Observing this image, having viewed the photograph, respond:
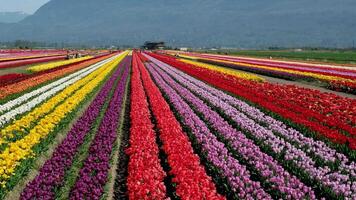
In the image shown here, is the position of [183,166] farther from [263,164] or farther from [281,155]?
[281,155]

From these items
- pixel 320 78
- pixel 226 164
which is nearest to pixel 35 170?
pixel 226 164

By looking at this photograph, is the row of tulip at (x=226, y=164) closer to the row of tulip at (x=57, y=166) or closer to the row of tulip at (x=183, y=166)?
the row of tulip at (x=183, y=166)

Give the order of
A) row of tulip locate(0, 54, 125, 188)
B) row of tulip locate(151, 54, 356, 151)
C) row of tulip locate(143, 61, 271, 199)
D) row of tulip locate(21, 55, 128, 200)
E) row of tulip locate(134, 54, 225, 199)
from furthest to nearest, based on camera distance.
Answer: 1. row of tulip locate(151, 54, 356, 151)
2. row of tulip locate(0, 54, 125, 188)
3. row of tulip locate(21, 55, 128, 200)
4. row of tulip locate(143, 61, 271, 199)
5. row of tulip locate(134, 54, 225, 199)

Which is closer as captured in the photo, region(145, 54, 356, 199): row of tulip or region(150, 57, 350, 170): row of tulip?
region(145, 54, 356, 199): row of tulip

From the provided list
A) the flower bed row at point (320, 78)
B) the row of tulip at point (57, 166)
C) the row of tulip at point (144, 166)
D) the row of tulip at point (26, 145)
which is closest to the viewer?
the row of tulip at point (144, 166)

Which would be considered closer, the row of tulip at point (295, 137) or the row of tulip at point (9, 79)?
the row of tulip at point (295, 137)

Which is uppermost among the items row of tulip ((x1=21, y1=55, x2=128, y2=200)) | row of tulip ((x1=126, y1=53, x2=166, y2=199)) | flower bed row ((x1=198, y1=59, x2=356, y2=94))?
row of tulip ((x1=126, y1=53, x2=166, y2=199))

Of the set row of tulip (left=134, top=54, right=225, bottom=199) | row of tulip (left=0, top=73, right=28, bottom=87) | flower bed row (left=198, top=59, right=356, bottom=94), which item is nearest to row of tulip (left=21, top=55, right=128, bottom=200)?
row of tulip (left=134, top=54, right=225, bottom=199)

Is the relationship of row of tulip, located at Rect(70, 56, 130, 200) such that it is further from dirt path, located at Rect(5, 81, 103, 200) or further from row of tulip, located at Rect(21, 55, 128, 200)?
dirt path, located at Rect(5, 81, 103, 200)

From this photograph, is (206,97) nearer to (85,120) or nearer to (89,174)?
(85,120)

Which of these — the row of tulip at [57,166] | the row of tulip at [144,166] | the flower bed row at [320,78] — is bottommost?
the flower bed row at [320,78]

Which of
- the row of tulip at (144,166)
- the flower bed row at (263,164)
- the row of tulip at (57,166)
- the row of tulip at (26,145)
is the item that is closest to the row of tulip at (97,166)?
the row of tulip at (57,166)

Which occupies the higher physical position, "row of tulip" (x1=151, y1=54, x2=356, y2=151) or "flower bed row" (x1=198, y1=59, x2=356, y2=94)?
"row of tulip" (x1=151, y1=54, x2=356, y2=151)

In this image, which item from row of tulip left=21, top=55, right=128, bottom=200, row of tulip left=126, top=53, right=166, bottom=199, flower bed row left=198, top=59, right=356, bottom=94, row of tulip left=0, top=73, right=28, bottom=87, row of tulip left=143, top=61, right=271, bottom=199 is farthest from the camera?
row of tulip left=0, top=73, right=28, bottom=87
